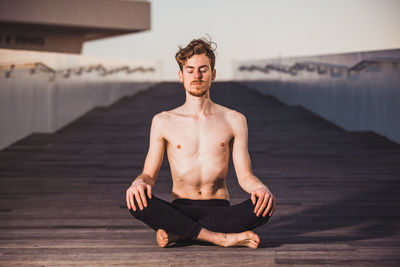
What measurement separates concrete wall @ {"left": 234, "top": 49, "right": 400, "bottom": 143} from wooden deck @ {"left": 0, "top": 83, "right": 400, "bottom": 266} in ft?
0.94

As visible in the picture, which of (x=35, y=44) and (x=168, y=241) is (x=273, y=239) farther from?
(x=35, y=44)

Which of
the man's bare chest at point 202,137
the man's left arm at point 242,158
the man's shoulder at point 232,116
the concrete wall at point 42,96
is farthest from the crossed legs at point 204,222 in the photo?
the concrete wall at point 42,96

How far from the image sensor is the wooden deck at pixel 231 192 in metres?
2.67

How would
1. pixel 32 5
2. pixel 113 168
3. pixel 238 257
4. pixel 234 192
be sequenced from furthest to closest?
pixel 32 5, pixel 113 168, pixel 234 192, pixel 238 257

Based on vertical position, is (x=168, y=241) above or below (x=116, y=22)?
below

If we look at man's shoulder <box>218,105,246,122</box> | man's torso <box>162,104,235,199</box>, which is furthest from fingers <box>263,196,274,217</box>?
man's shoulder <box>218,105,246,122</box>

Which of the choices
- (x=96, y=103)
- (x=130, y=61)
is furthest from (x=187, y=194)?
(x=130, y=61)

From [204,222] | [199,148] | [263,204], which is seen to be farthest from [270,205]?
[199,148]

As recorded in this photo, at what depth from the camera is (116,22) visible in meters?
19.6

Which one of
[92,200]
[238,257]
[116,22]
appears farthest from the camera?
[116,22]

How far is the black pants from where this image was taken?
270cm

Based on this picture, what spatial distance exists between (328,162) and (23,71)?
14.2ft

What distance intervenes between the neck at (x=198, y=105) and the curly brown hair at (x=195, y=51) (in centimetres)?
17

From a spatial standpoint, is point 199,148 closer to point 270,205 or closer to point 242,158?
point 242,158
